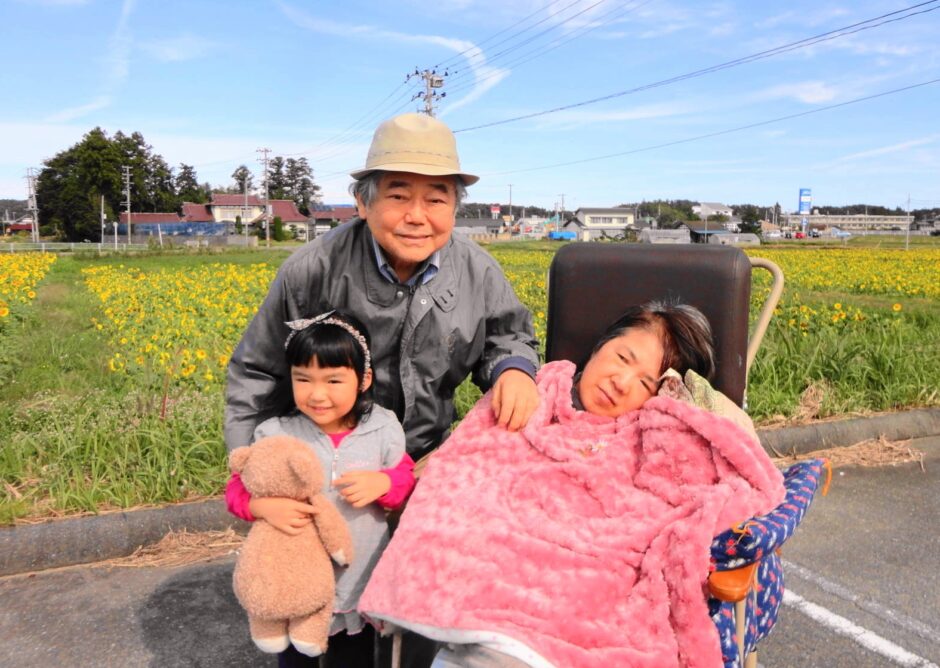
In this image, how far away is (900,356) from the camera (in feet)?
19.0

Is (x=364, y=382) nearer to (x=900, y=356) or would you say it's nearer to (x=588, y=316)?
(x=588, y=316)

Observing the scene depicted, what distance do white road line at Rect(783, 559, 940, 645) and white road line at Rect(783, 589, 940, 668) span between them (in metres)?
0.14

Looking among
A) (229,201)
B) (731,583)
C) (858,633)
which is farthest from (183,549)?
(229,201)

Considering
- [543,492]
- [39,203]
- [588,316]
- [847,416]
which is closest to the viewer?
[543,492]

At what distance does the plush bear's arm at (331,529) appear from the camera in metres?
1.73

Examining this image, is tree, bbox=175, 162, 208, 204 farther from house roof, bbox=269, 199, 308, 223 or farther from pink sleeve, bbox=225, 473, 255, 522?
pink sleeve, bbox=225, 473, 255, 522

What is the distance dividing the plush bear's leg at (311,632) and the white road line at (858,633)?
2052 millimetres

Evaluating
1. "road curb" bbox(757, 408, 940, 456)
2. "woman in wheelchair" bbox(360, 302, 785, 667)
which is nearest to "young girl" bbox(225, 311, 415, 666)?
"woman in wheelchair" bbox(360, 302, 785, 667)

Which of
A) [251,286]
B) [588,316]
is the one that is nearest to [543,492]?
[588,316]

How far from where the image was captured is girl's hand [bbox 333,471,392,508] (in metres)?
1.81

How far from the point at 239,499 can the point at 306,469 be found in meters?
0.21

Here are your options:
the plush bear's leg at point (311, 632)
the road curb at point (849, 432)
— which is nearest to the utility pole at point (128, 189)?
the road curb at point (849, 432)

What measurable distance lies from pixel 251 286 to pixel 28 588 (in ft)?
30.7

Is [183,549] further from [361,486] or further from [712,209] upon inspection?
[712,209]
